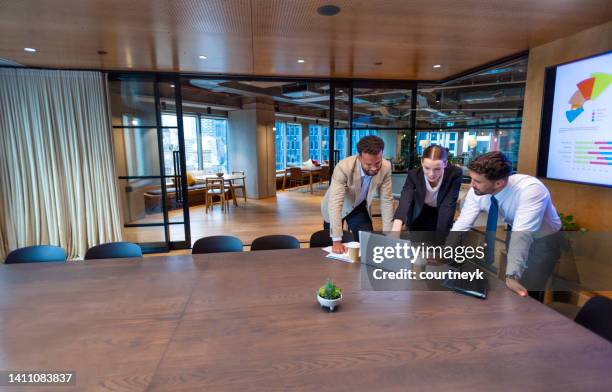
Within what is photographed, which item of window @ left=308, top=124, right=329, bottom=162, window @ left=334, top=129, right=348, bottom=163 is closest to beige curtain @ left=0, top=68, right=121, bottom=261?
window @ left=334, top=129, right=348, bottom=163

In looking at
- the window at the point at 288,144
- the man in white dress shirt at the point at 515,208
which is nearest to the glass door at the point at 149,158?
the man in white dress shirt at the point at 515,208

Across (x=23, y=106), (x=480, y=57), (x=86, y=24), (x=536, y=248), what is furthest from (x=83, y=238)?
(x=480, y=57)

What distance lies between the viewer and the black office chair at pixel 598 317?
1405 mm

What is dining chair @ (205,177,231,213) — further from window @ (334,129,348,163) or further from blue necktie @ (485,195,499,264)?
blue necktie @ (485,195,499,264)

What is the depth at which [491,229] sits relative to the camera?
96.3 inches

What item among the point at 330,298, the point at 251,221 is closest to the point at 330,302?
the point at 330,298

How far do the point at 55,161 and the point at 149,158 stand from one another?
3.68 ft

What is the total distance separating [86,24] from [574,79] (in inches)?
165

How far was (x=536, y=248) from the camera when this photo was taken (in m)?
2.16

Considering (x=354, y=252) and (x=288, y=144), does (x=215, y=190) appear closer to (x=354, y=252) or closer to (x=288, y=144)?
(x=288, y=144)

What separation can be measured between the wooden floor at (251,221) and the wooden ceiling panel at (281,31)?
2.37 metres

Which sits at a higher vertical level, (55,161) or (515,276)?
(55,161)

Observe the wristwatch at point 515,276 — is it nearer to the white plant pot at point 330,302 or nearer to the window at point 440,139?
the white plant pot at point 330,302

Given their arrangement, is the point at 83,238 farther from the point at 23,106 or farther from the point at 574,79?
the point at 574,79
